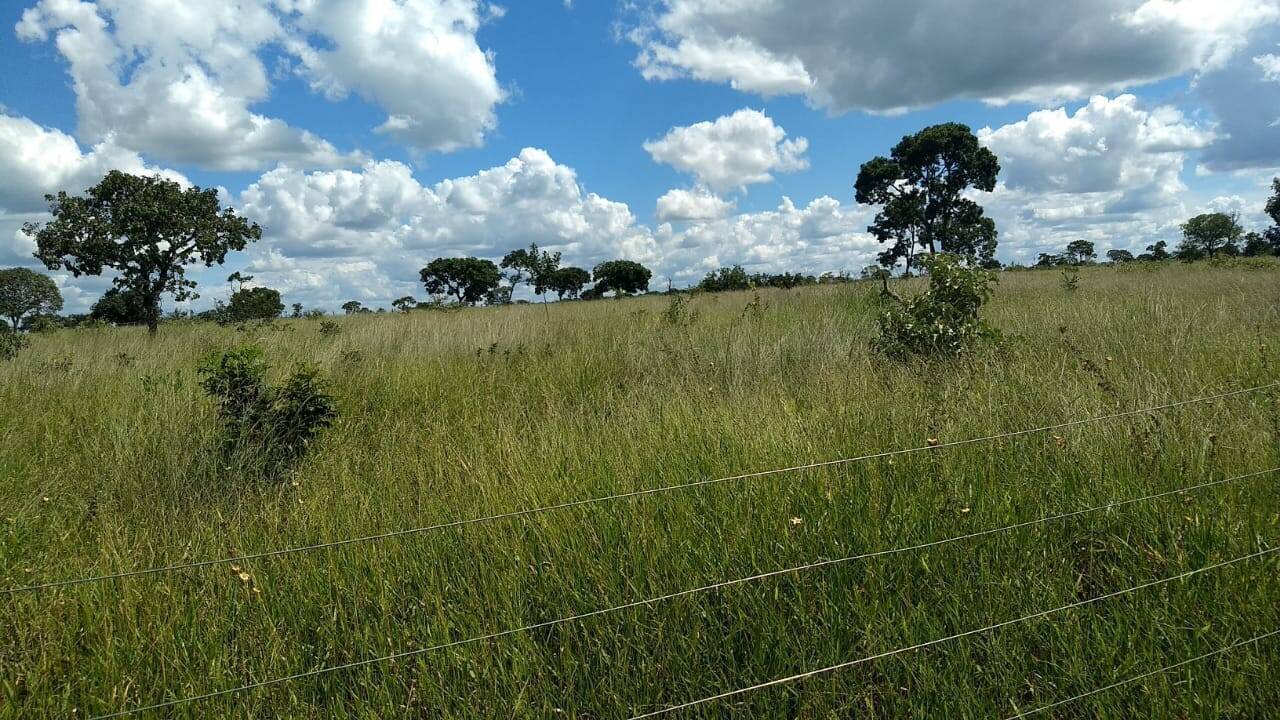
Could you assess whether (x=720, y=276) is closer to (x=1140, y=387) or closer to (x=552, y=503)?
(x=1140, y=387)

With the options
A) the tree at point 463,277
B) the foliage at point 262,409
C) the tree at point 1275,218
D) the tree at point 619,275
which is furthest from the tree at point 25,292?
the tree at point 1275,218

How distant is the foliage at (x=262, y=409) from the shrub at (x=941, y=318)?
16.5 feet

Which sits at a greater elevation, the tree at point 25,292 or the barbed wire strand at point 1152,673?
the tree at point 25,292

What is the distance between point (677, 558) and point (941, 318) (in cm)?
452

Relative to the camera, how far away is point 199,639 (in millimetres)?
2303

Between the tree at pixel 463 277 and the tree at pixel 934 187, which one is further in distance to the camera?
the tree at pixel 463 277

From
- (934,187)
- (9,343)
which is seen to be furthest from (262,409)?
(934,187)

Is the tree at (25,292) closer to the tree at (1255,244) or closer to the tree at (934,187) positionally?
the tree at (934,187)

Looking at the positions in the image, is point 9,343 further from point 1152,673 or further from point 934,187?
point 934,187

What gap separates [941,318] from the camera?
19.4 ft

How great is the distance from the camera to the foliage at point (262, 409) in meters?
4.02

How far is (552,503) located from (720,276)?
77.6 feet

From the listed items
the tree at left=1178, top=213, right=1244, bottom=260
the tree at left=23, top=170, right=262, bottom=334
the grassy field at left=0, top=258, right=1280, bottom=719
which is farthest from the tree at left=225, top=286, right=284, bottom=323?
the tree at left=1178, top=213, right=1244, bottom=260

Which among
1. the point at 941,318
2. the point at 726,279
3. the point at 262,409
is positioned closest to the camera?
the point at 262,409
